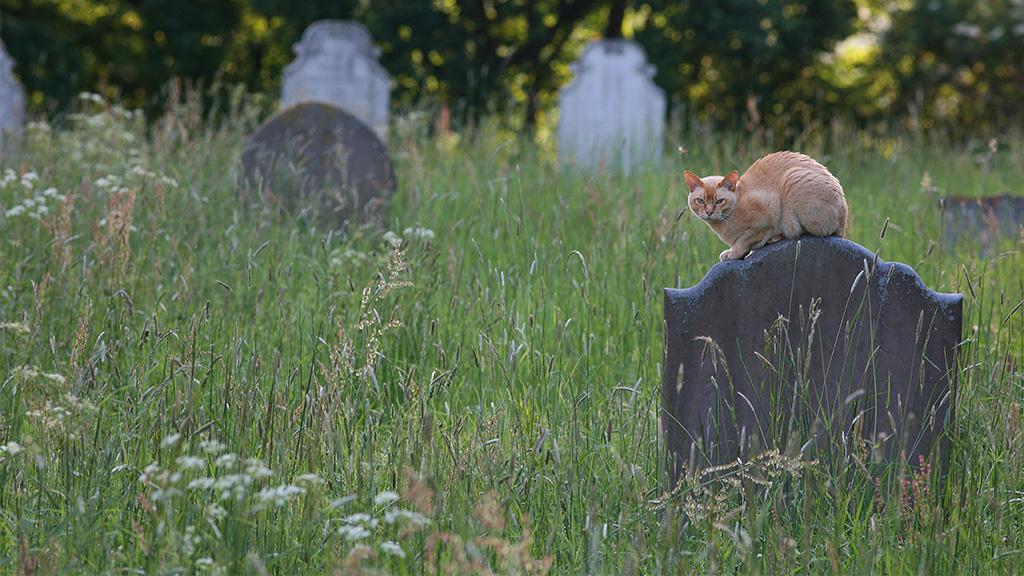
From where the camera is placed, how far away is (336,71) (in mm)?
11102

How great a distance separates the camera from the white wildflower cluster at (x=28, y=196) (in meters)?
5.55

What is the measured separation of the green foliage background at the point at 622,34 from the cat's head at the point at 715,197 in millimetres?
10450

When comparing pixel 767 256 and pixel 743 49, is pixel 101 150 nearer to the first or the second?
pixel 767 256

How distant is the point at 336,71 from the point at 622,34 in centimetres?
717

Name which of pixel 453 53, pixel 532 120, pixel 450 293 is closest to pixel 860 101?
pixel 532 120

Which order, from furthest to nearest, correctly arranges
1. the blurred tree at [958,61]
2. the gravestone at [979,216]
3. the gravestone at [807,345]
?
the blurred tree at [958,61] → the gravestone at [979,216] → the gravestone at [807,345]

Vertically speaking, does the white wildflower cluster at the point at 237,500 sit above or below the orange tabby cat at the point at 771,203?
below

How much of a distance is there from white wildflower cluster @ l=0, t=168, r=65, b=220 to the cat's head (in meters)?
2.94

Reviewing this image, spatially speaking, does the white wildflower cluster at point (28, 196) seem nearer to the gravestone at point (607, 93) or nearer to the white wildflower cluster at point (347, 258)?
the white wildflower cluster at point (347, 258)

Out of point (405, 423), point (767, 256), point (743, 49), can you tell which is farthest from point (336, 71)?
point (767, 256)

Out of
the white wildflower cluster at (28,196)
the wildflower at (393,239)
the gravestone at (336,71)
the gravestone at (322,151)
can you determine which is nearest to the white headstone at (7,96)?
the gravestone at (336,71)

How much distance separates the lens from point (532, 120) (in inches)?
658

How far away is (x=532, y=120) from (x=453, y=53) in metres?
1.80

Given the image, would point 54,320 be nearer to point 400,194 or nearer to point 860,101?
point 400,194
